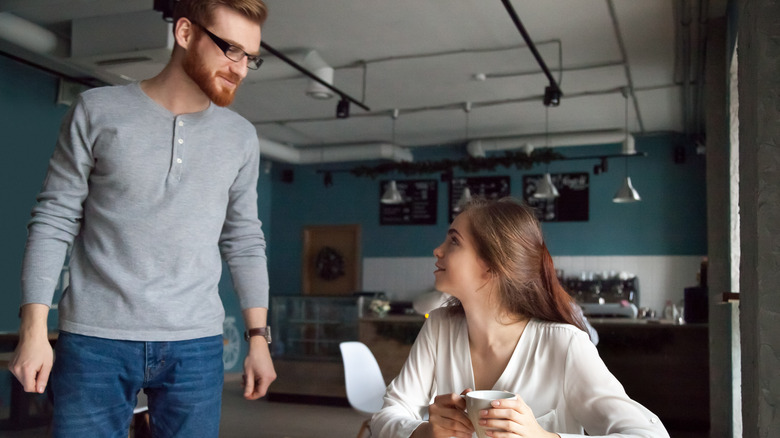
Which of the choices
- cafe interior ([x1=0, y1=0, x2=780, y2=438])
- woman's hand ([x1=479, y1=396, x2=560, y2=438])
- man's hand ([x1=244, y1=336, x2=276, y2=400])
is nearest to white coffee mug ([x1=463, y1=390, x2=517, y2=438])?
woman's hand ([x1=479, y1=396, x2=560, y2=438])

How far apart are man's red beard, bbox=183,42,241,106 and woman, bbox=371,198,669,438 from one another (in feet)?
1.89

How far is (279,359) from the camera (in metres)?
7.10

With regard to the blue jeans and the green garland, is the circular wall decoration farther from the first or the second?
the blue jeans

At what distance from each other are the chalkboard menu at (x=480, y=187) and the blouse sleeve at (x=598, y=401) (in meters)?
7.79

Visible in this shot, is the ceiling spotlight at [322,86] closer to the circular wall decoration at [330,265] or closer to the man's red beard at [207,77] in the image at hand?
the circular wall decoration at [330,265]

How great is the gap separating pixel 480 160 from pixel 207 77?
20.1 ft

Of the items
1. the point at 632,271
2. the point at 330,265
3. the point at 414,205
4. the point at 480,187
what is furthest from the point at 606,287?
the point at 330,265

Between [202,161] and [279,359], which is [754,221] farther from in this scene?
[279,359]

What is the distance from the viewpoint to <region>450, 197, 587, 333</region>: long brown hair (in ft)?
4.84

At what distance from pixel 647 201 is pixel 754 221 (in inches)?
275

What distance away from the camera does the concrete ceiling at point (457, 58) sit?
16.2 ft

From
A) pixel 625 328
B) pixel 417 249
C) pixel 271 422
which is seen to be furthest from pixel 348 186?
pixel 625 328

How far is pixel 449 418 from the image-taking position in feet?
3.92

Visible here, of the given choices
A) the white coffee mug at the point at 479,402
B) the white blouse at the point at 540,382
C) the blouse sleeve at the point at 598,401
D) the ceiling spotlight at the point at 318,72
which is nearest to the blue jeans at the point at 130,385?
the white blouse at the point at 540,382
